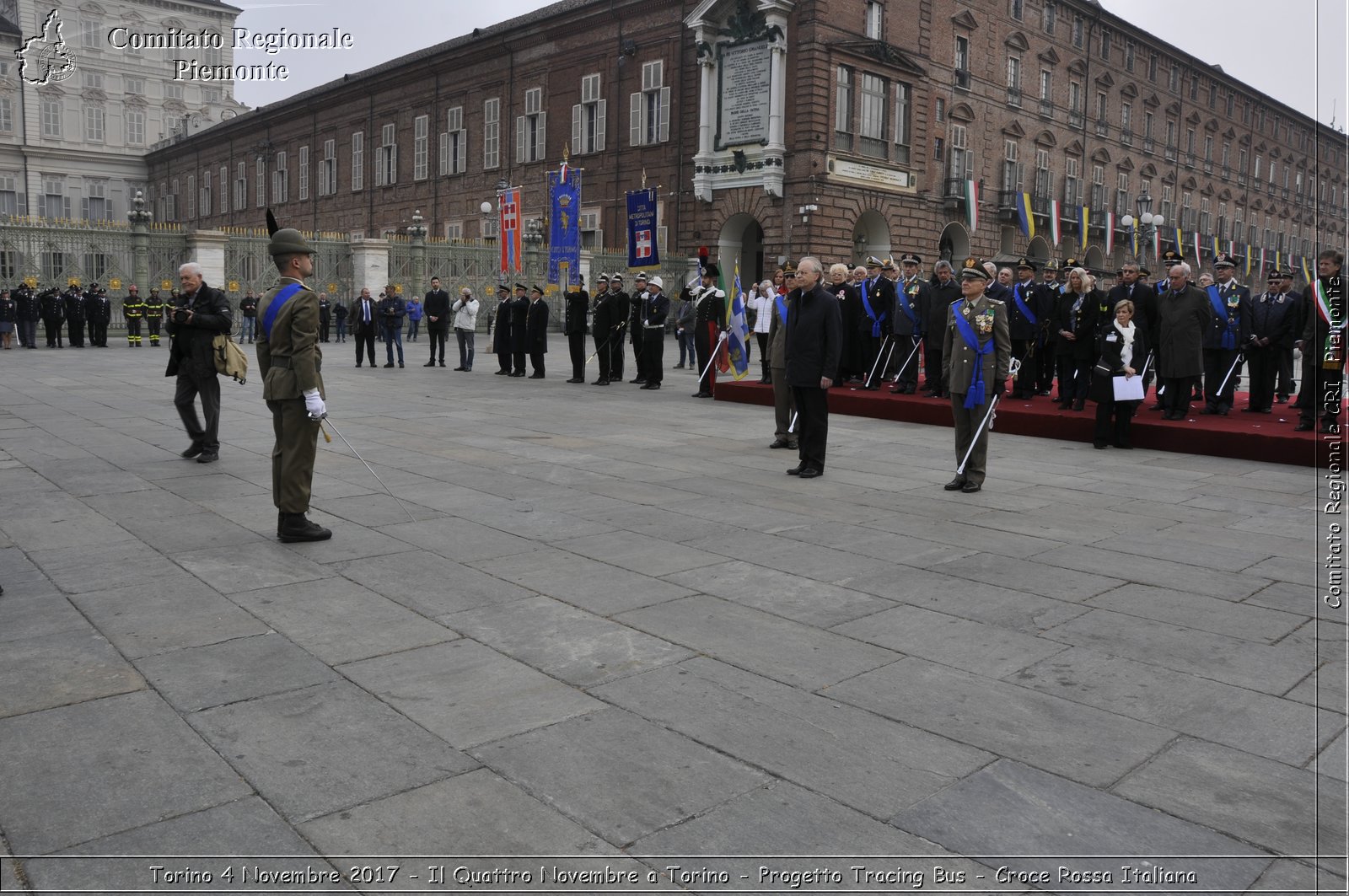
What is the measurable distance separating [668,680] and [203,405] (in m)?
6.51

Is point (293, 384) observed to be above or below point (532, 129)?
below

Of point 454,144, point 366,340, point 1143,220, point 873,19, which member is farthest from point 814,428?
point 454,144

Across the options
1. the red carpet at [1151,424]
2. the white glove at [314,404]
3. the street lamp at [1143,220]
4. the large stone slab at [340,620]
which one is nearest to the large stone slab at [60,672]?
the large stone slab at [340,620]

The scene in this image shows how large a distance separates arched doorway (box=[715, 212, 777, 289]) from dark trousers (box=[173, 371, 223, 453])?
24158 millimetres

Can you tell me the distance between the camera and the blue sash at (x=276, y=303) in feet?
A: 20.7

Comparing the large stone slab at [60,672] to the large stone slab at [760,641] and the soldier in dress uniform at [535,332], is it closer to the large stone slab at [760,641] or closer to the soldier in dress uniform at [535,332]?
the large stone slab at [760,641]

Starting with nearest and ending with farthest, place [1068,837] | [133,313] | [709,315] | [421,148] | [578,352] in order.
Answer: [1068,837] → [709,315] → [578,352] → [133,313] → [421,148]

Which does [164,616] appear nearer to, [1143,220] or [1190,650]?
[1190,650]

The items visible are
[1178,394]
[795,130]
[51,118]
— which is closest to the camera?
[1178,394]

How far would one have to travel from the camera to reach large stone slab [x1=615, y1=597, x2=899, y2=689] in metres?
4.31

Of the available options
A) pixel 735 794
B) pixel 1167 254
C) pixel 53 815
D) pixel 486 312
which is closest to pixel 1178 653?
pixel 735 794

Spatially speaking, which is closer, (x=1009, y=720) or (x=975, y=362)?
(x=1009, y=720)

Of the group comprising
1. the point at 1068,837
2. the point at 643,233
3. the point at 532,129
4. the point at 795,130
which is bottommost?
the point at 1068,837

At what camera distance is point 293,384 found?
6.28 m
